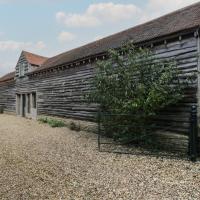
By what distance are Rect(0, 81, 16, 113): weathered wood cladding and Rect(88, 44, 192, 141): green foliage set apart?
1631 cm

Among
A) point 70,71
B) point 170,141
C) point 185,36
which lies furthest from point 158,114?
point 70,71

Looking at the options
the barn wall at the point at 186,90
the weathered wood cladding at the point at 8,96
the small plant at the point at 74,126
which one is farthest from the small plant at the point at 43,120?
the barn wall at the point at 186,90

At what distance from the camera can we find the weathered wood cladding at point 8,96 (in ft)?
82.4

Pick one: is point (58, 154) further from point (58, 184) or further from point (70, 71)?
point (70, 71)

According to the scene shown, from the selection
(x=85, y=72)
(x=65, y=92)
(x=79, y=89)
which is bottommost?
(x=65, y=92)

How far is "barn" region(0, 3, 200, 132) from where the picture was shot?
9086 mm

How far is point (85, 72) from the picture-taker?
14602 mm

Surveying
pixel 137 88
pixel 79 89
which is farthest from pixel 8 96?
pixel 137 88

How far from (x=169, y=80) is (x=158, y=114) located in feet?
5.16

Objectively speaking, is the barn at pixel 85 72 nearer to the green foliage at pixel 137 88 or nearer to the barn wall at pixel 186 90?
the barn wall at pixel 186 90

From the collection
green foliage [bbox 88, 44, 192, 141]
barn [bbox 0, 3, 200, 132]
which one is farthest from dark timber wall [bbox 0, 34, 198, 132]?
green foliage [bbox 88, 44, 192, 141]

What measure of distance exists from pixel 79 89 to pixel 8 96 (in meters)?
13.8

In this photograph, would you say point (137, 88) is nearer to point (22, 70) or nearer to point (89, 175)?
point (89, 175)

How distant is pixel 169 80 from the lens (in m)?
8.91
